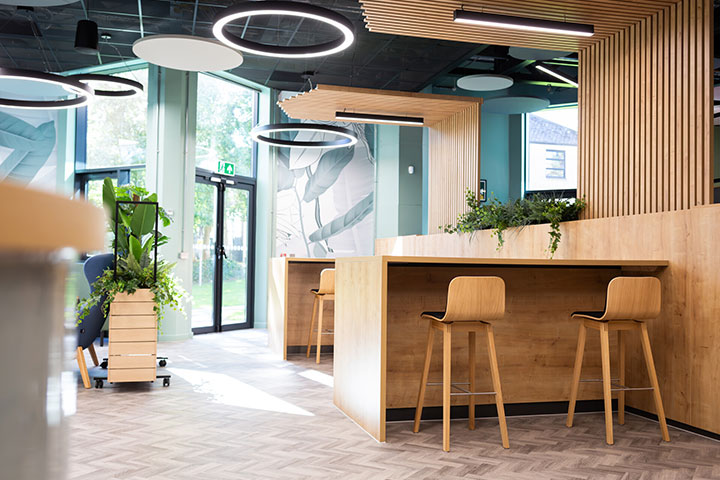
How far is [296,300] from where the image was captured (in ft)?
24.1

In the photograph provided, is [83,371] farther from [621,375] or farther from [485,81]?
[485,81]

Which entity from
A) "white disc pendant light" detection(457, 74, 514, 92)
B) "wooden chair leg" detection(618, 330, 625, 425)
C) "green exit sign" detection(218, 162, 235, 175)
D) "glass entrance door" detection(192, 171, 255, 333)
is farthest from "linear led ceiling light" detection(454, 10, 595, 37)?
"green exit sign" detection(218, 162, 235, 175)

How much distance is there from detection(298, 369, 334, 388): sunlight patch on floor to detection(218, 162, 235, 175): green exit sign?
4956mm

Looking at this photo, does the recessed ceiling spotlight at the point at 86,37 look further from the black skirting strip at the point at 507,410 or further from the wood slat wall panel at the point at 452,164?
the black skirting strip at the point at 507,410

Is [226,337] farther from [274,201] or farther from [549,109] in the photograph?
[549,109]

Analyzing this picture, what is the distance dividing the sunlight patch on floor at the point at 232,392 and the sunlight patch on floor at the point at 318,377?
2.07ft

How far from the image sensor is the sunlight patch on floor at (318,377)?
5.59 meters

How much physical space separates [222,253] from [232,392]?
5.20 metres

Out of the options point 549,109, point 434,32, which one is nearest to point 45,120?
point 434,32

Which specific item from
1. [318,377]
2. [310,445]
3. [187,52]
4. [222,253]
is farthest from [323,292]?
[222,253]

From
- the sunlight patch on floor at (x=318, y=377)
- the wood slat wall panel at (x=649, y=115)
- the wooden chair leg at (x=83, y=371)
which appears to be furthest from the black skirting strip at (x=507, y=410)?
the wooden chair leg at (x=83, y=371)

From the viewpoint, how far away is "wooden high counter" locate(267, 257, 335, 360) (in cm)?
721

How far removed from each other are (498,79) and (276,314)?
5.10 meters

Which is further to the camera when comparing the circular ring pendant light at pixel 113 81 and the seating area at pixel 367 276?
the circular ring pendant light at pixel 113 81
